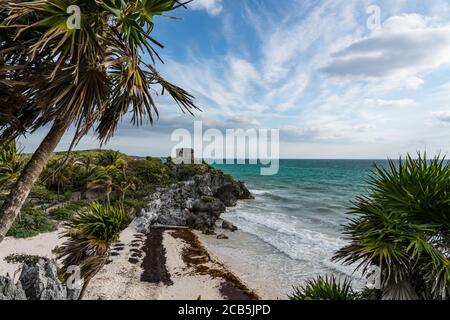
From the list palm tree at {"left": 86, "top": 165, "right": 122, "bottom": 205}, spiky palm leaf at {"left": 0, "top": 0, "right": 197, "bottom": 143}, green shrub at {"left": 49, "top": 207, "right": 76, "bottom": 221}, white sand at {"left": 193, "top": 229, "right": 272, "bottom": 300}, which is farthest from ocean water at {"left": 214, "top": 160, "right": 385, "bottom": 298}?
green shrub at {"left": 49, "top": 207, "right": 76, "bottom": 221}

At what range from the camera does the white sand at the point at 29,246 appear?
433 inches

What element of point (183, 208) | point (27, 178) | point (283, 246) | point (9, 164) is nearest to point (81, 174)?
point (183, 208)

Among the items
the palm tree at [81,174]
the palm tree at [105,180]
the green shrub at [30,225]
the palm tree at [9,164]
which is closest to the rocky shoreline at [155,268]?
the green shrub at [30,225]

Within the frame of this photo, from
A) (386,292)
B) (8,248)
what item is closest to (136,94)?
(386,292)

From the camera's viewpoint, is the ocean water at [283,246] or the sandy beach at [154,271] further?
the ocean water at [283,246]

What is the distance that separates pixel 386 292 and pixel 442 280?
0.66 meters

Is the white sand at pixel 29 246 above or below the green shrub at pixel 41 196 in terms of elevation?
→ below

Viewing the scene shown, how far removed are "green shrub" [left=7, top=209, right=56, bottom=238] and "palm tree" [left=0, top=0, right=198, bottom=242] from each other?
1306cm

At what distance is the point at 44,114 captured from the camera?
10.3ft

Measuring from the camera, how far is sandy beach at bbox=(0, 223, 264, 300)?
9.90m

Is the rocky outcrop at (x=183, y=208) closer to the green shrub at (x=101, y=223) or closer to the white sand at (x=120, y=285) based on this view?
the white sand at (x=120, y=285)

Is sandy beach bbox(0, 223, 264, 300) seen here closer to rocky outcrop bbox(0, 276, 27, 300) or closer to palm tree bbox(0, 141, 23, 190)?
palm tree bbox(0, 141, 23, 190)

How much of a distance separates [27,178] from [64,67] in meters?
1.48
